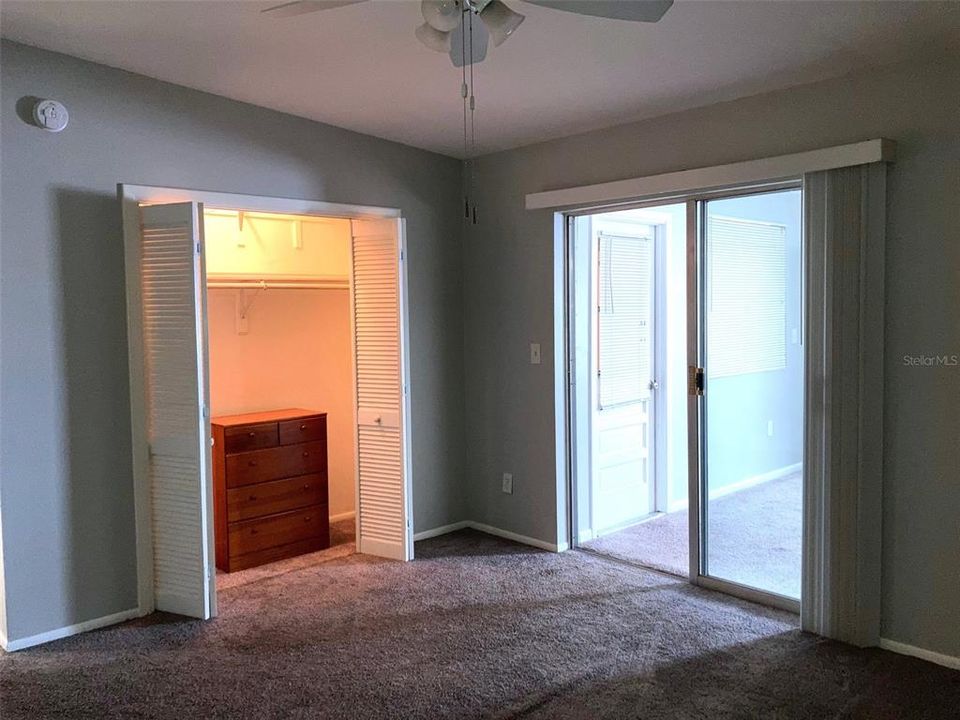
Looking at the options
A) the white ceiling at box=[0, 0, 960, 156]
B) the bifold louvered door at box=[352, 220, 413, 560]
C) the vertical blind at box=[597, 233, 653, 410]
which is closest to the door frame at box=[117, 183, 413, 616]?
the white ceiling at box=[0, 0, 960, 156]

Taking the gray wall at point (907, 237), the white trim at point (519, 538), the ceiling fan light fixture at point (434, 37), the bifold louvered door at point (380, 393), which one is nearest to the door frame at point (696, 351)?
the gray wall at point (907, 237)

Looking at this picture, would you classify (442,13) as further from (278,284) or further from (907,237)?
(278,284)

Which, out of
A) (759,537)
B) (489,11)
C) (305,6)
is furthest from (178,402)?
(759,537)

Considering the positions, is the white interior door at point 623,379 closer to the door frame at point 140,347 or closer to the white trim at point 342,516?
the white trim at point 342,516

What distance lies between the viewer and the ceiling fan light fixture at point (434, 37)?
2156mm

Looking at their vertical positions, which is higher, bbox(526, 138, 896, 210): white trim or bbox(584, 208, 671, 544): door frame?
bbox(526, 138, 896, 210): white trim

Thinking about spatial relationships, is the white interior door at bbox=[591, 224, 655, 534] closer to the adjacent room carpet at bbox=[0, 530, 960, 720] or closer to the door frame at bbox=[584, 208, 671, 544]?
the door frame at bbox=[584, 208, 671, 544]

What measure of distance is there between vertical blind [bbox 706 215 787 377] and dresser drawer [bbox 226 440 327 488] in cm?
227

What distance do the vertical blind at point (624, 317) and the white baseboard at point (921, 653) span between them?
207 centimetres

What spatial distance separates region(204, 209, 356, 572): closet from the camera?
14.0 feet

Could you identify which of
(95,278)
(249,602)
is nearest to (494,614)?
(249,602)

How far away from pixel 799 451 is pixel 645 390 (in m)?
1.57

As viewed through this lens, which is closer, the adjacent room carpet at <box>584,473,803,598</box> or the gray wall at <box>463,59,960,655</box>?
the gray wall at <box>463,59,960,655</box>

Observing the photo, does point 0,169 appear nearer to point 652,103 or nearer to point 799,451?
point 652,103
